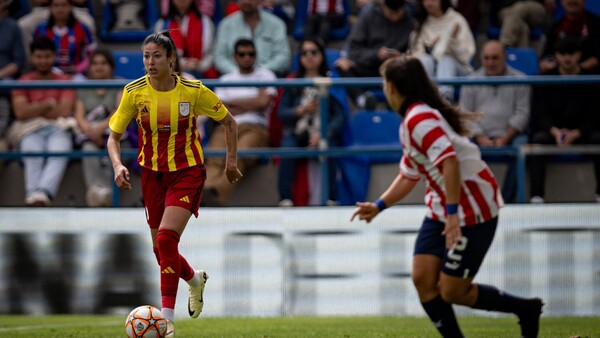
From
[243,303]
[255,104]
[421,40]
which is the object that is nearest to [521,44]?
[421,40]

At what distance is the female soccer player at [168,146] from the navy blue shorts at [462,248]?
1906 millimetres

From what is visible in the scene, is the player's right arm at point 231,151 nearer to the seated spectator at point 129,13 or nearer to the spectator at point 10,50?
the spectator at point 10,50

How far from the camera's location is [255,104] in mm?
11125

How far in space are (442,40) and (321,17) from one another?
2070 mm

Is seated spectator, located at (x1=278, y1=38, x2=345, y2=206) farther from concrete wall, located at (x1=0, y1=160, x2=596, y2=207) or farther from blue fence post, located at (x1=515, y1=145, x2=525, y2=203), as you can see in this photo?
blue fence post, located at (x1=515, y1=145, x2=525, y2=203)

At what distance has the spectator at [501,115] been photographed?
35.4 feet

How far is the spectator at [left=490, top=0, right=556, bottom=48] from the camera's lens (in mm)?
13836

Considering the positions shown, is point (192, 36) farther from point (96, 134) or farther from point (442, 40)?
point (442, 40)

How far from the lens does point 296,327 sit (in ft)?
30.8

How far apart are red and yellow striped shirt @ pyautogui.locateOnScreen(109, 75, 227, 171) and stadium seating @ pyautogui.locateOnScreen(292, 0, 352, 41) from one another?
20.8 ft

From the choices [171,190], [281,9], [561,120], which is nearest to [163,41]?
[171,190]

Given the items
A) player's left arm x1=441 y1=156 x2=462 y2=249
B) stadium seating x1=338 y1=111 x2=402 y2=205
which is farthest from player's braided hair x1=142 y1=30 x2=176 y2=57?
stadium seating x1=338 y1=111 x2=402 y2=205

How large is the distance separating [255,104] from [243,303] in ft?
6.87

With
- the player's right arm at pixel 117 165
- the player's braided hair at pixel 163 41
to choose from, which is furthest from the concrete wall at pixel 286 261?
the player's braided hair at pixel 163 41
